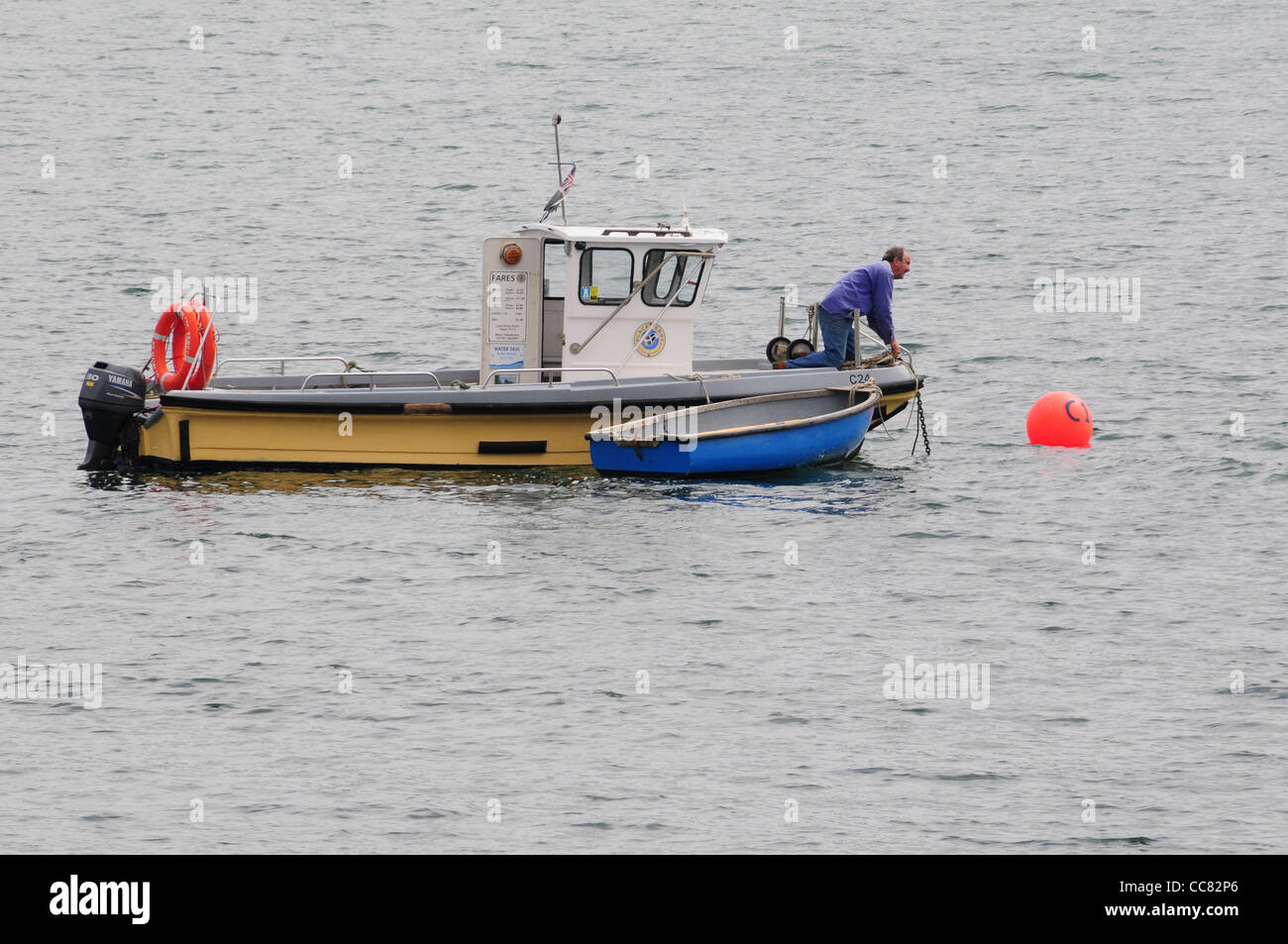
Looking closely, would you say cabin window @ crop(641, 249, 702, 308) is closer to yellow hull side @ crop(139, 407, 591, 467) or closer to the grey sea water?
yellow hull side @ crop(139, 407, 591, 467)

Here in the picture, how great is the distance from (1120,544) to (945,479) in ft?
9.32

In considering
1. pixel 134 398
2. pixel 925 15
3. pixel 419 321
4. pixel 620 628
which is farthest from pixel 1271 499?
pixel 925 15

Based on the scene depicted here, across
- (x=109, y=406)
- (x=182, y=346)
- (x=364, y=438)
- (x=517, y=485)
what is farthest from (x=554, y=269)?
(x=109, y=406)

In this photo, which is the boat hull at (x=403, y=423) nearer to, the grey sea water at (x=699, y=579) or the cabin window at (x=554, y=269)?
the grey sea water at (x=699, y=579)

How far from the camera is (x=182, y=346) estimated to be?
17078mm

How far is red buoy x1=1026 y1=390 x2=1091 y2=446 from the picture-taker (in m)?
19.7

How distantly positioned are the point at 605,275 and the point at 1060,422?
5.88m

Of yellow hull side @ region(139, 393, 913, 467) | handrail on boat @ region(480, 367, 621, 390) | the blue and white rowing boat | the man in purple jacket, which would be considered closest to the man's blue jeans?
the man in purple jacket

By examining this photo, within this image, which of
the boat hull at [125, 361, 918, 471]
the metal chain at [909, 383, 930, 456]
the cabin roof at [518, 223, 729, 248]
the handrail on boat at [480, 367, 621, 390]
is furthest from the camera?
the metal chain at [909, 383, 930, 456]

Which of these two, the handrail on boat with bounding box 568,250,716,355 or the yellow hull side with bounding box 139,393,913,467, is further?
the handrail on boat with bounding box 568,250,716,355

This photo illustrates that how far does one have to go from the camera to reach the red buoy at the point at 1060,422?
19.7m

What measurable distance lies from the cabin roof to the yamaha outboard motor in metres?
4.30

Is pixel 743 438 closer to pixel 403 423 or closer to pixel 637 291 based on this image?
pixel 637 291

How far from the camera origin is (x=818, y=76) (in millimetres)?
52375
